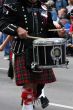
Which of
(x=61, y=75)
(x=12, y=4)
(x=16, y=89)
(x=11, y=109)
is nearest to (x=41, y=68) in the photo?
(x=12, y=4)

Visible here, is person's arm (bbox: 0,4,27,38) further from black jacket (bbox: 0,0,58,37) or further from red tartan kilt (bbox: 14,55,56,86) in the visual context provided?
red tartan kilt (bbox: 14,55,56,86)

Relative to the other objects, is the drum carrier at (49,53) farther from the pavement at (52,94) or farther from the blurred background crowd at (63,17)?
the blurred background crowd at (63,17)

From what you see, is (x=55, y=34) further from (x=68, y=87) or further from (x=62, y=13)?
(x=62, y=13)

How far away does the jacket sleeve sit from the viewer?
607cm

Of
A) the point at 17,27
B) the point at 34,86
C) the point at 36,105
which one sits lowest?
the point at 36,105

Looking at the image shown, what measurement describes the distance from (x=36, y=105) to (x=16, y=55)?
73.1 inches

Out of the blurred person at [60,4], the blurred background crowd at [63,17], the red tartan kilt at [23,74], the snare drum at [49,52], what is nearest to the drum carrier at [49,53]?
the snare drum at [49,52]

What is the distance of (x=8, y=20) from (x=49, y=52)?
622 mm

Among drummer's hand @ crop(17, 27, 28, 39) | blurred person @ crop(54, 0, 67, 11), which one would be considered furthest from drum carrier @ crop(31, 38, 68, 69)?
blurred person @ crop(54, 0, 67, 11)

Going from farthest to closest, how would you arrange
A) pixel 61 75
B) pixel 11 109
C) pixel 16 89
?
1. pixel 61 75
2. pixel 16 89
3. pixel 11 109

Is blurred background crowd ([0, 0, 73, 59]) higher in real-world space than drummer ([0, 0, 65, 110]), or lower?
lower

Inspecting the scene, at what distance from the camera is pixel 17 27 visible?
602 centimetres

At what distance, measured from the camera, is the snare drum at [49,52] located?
5922mm

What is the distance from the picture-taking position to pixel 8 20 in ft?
20.1
